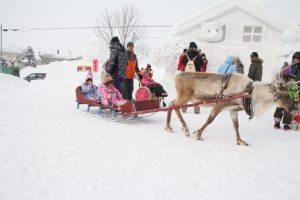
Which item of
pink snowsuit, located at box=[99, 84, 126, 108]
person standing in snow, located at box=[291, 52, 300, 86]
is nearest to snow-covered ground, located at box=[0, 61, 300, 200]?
pink snowsuit, located at box=[99, 84, 126, 108]

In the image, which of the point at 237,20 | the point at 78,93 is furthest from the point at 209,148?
the point at 237,20

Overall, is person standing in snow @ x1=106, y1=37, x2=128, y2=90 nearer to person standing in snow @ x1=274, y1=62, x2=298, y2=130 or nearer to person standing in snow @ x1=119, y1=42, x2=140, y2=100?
person standing in snow @ x1=119, y1=42, x2=140, y2=100

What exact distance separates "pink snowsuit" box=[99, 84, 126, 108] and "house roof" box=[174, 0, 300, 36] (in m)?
13.1

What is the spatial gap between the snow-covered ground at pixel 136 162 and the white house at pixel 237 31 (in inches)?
506

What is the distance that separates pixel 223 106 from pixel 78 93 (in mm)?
4252

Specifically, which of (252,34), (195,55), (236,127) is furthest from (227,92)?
(252,34)

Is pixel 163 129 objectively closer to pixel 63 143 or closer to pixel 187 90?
pixel 187 90

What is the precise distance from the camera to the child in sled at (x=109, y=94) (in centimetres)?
692

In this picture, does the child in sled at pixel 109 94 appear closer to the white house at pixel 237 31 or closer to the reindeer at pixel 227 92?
the reindeer at pixel 227 92

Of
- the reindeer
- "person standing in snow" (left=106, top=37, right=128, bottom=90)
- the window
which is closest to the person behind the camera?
the reindeer

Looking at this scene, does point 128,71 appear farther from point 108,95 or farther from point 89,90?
point 89,90

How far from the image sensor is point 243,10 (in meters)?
18.9

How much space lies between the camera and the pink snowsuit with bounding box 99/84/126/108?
273 inches

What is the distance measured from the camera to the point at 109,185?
3303 mm
